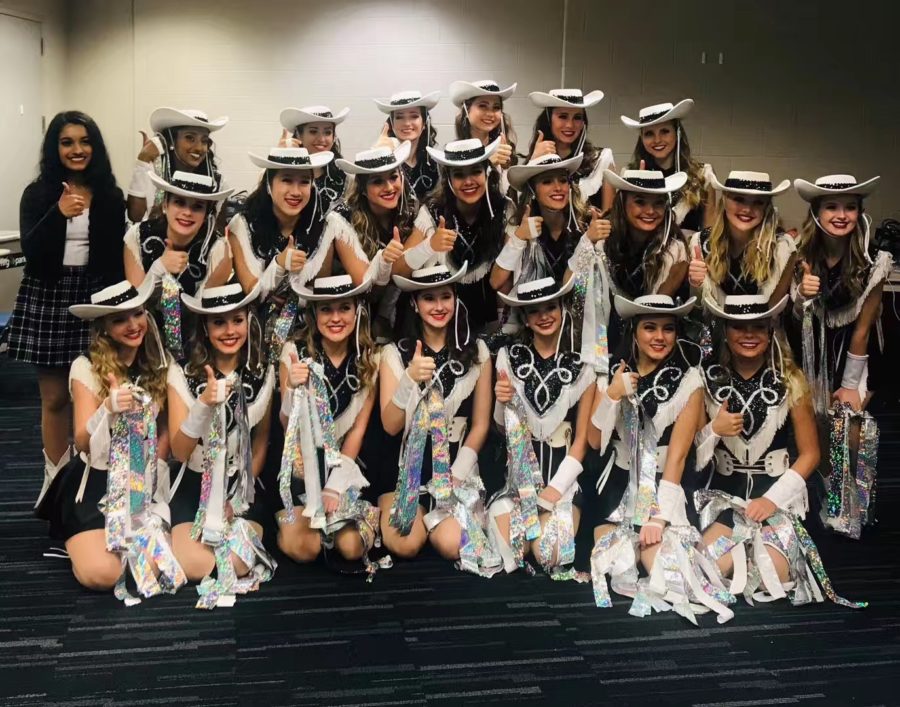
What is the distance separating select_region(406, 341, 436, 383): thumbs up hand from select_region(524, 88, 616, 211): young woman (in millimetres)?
1131

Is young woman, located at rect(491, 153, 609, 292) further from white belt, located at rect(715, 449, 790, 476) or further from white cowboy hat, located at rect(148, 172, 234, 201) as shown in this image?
white cowboy hat, located at rect(148, 172, 234, 201)

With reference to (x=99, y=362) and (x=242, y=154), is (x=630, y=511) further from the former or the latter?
(x=242, y=154)

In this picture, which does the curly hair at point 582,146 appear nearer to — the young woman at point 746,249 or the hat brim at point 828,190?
the young woman at point 746,249

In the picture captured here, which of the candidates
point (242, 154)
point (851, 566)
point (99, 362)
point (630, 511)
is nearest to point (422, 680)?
point (630, 511)

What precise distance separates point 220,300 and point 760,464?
2.01m

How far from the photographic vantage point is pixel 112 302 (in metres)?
3.39

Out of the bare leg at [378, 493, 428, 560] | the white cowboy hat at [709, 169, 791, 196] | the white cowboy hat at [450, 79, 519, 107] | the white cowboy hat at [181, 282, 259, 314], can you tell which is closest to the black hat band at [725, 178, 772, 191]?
the white cowboy hat at [709, 169, 791, 196]

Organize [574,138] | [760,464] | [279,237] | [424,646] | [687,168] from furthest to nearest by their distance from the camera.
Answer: [574,138] → [687,168] → [279,237] → [760,464] → [424,646]

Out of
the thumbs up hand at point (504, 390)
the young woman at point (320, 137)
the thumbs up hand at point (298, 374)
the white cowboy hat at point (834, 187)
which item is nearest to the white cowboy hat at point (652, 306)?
the thumbs up hand at point (504, 390)

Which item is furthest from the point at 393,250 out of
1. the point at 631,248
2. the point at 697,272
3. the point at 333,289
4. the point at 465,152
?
the point at 697,272

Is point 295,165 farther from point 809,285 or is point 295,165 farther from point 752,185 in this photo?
point 809,285

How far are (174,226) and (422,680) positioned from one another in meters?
1.90

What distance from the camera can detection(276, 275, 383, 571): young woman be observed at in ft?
11.6

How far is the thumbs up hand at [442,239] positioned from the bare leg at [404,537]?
0.97 meters
